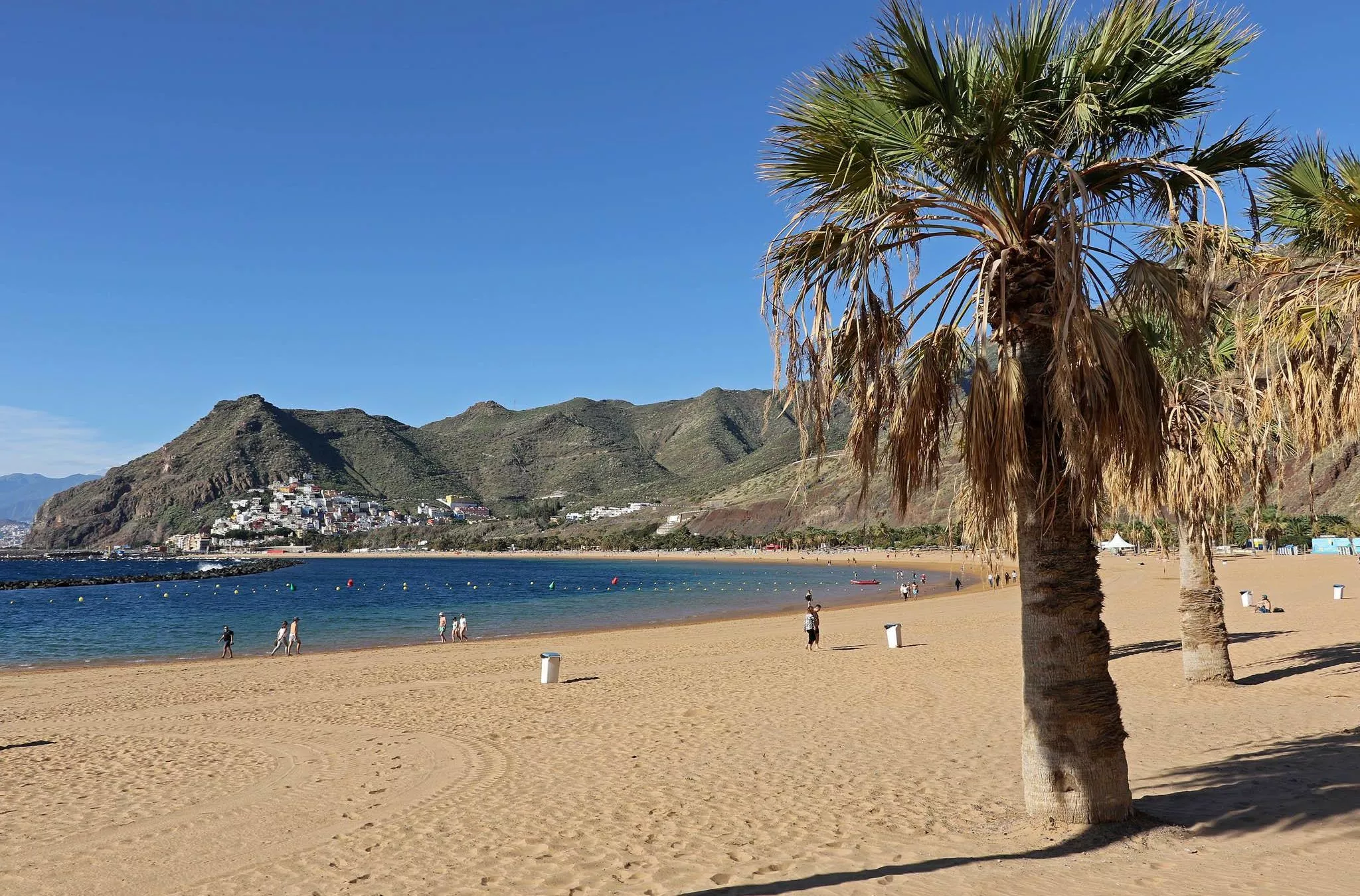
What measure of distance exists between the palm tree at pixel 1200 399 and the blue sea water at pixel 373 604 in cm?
2756

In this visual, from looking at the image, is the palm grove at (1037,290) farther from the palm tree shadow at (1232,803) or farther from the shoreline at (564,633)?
the shoreline at (564,633)

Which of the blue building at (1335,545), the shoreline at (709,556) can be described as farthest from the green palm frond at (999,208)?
the blue building at (1335,545)

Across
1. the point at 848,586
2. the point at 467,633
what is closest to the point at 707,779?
the point at 467,633

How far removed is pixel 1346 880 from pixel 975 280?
464cm

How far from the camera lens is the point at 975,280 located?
6035mm

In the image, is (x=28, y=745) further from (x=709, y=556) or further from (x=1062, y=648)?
(x=709, y=556)

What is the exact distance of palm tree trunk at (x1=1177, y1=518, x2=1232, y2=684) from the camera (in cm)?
1212

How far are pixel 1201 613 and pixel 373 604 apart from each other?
53616 mm

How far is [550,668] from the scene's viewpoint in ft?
58.4

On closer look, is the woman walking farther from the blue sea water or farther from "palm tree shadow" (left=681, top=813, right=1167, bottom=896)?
"palm tree shadow" (left=681, top=813, right=1167, bottom=896)

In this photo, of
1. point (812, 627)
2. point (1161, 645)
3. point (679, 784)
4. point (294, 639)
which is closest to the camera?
point (679, 784)

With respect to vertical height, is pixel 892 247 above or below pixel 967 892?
above

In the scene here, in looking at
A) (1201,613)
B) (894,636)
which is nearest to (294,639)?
(894,636)

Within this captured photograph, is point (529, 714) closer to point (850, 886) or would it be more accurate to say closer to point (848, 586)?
point (850, 886)
